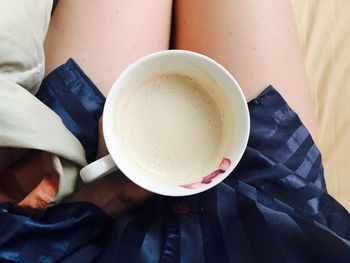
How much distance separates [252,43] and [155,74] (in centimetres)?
16

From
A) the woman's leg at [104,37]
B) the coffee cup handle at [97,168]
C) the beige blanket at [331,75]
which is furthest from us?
the beige blanket at [331,75]

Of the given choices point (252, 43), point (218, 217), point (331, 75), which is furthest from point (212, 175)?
point (331, 75)

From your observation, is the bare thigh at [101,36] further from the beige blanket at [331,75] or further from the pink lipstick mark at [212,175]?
the beige blanket at [331,75]

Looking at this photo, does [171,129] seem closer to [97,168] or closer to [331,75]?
[97,168]

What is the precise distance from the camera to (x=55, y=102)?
0.53 metres

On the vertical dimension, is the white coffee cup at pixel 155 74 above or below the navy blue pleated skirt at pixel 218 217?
above

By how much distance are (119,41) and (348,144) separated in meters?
0.40

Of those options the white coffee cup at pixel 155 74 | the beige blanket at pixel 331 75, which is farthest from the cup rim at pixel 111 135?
the beige blanket at pixel 331 75

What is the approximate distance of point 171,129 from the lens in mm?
493

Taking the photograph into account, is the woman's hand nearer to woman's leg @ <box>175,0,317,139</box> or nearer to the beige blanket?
woman's leg @ <box>175,0,317,139</box>

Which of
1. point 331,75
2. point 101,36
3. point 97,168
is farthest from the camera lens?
point 331,75

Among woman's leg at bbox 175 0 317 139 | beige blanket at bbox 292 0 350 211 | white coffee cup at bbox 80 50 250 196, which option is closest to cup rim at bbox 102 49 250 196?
white coffee cup at bbox 80 50 250 196

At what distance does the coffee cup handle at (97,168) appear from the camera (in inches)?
17.1

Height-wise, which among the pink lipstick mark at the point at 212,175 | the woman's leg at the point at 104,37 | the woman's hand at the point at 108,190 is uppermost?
the woman's leg at the point at 104,37
